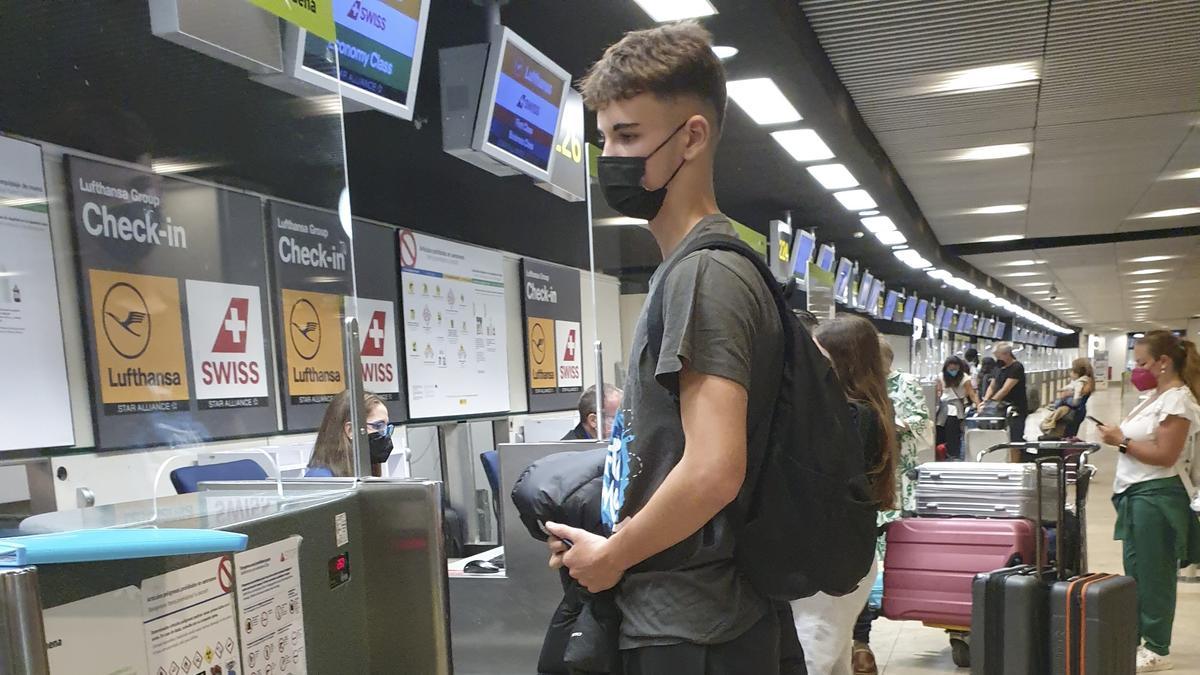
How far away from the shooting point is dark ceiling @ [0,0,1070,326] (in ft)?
4.76

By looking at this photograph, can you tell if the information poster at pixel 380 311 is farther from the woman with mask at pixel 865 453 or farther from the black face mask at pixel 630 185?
the black face mask at pixel 630 185

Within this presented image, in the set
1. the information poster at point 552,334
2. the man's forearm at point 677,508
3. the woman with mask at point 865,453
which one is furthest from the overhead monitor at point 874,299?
the man's forearm at point 677,508

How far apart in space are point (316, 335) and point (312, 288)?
0.20m

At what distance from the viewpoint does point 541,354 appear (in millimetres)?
7570

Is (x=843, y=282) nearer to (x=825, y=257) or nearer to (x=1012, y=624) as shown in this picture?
(x=825, y=257)

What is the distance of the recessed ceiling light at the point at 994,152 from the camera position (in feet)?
26.3

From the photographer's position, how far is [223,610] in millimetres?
1060

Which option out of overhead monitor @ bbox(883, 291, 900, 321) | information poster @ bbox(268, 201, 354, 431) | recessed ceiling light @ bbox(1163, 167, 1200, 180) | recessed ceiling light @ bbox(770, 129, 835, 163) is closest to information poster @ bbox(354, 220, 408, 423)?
recessed ceiling light @ bbox(770, 129, 835, 163)

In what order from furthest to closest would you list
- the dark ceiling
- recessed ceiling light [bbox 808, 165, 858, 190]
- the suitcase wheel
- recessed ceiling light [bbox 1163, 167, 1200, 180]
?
recessed ceiling light [bbox 1163, 167, 1200, 180] < recessed ceiling light [bbox 808, 165, 858, 190] < the suitcase wheel < the dark ceiling

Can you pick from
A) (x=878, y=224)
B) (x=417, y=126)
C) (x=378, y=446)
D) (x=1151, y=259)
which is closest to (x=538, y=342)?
(x=417, y=126)

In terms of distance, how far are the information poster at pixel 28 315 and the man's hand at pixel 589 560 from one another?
84cm

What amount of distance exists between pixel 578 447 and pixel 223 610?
78.8 inches

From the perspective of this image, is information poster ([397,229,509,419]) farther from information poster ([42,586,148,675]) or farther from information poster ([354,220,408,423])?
information poster ([42,586,148,675])

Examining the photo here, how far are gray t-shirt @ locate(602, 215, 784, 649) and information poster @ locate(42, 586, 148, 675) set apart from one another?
603 mm
